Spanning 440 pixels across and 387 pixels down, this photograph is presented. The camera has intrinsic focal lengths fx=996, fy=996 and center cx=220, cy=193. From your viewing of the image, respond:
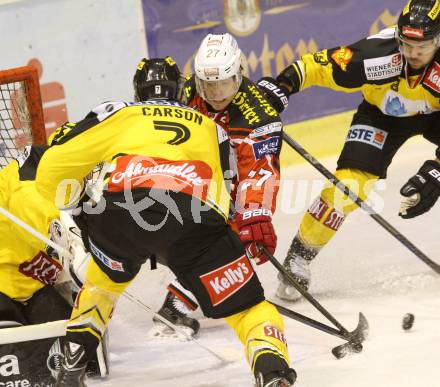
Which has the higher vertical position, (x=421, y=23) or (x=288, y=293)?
(x=421, y=23)

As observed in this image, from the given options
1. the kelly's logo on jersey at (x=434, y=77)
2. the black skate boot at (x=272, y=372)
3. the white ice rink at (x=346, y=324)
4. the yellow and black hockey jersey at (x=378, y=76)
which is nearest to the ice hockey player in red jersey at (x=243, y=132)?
the white ice rink at (x=346, y=324)

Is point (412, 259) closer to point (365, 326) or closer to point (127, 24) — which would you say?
point (365, 326)

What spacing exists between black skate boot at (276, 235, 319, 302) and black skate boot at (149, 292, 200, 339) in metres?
0.45

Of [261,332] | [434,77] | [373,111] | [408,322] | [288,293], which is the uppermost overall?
[434,77]

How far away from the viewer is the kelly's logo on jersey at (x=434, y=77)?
392cm

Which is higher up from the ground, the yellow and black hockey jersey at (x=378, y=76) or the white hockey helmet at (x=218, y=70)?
the white hockey helmet at (x=218, y=70)

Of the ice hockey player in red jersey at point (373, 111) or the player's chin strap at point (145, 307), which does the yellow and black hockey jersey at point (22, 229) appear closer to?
the player's chin strap at point (145, 307)

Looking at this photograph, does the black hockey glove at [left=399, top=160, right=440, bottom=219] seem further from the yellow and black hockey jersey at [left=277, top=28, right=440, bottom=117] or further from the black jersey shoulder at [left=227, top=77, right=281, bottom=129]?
the black jersey shoulder at [left=227, top=77, right=281, bottom=129]

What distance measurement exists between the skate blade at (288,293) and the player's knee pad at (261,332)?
3.97 feet

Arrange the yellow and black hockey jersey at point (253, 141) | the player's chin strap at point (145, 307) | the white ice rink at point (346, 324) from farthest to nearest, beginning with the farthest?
the yellow and black hockey jersey at point (253, 141) < the player's chin strap at point (145, 307) < the white ice rink at point (346, 324)

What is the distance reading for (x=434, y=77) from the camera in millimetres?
3928

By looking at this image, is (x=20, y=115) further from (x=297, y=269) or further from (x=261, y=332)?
(x=261, y=332)

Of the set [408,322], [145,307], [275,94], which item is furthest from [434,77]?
[145,307]

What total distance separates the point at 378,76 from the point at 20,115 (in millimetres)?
1542
